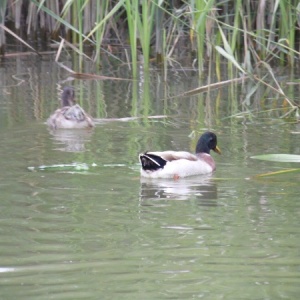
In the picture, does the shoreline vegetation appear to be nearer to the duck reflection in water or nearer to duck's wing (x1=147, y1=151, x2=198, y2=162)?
the duck reflection in water

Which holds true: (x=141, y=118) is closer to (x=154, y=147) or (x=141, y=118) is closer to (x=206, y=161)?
(x=154, y=147)

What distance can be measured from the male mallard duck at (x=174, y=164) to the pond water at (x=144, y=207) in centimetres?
7

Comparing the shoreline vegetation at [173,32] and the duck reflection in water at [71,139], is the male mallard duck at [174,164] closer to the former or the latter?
the duck reflection in water at [71,139]

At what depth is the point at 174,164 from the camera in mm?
7598

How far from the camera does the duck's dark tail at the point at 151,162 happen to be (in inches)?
295

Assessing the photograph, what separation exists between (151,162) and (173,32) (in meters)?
5.69

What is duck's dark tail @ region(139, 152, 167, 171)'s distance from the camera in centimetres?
750

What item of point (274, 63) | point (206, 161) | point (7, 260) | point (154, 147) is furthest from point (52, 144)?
point (274, 63)

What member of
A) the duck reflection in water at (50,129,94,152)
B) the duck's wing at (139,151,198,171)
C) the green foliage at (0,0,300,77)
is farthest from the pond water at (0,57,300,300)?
the green foliage at (0,0,300,77)

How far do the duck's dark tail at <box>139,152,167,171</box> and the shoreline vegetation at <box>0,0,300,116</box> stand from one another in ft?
7.68

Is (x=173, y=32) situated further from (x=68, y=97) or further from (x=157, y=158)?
(x=157, y=158)

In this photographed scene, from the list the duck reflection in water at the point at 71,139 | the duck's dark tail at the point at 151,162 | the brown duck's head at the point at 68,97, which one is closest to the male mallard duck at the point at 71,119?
the duck reflection in water at the point at 71,139

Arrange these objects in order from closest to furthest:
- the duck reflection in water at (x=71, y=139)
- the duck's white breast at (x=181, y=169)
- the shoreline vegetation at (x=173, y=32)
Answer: the duck's white breast at (x=181, y=169), the duck reflection in water at (x=71, y=139), the shoreline vegetation at (x=173, y=32)

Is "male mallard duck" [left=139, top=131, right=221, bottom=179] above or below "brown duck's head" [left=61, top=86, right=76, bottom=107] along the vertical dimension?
below
